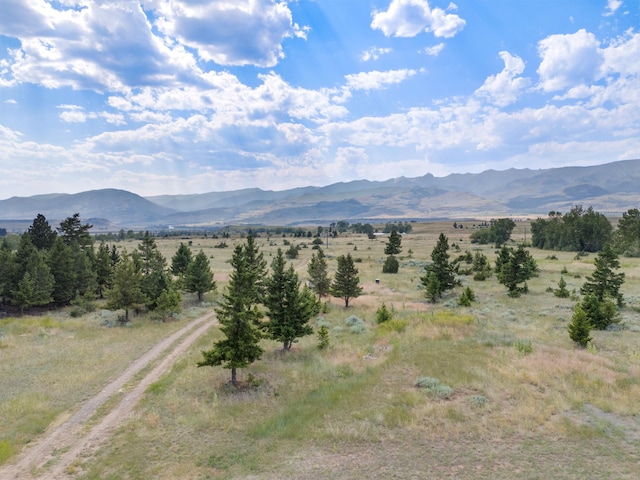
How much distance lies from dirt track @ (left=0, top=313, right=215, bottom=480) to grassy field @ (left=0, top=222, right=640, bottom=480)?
86 centimetres

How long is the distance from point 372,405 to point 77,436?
1612cm

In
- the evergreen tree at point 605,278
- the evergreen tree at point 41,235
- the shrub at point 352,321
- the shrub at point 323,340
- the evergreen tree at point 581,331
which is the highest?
the evergreen tree at point 41,235

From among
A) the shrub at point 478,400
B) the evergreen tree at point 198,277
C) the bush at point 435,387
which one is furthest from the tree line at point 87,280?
the shrub at point 478,400

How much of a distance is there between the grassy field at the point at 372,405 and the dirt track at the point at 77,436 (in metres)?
0.86

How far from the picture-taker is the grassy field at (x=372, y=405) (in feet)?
53.6

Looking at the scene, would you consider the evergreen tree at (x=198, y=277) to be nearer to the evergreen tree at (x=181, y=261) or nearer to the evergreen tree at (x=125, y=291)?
the evergreen tree at (x=125, y=291)

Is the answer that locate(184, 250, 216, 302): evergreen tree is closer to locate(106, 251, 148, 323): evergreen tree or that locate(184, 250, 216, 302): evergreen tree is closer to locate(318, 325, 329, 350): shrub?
locate(106, 251, 148, 323): evergreen tree

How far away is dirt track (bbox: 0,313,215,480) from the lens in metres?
16.7

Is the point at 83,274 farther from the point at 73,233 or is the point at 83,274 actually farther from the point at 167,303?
the point at 167,303

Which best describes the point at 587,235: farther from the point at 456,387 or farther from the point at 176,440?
the point at 176,440

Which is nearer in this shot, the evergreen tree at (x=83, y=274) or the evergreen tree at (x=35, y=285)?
the evergreen tree at (x=35, y=285)

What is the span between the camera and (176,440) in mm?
18953

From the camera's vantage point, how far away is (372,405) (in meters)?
21.7

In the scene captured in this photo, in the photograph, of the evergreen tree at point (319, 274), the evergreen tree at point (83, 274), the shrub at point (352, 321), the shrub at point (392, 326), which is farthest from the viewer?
the evergreen tree at point (83, 274)
